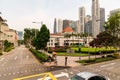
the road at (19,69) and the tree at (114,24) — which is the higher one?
the tree at (114,24)

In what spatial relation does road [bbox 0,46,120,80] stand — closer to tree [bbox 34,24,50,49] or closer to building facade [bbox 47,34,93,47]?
tree [bbox 34,24,50,49]

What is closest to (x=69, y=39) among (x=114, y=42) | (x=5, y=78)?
(x=114, y=42)

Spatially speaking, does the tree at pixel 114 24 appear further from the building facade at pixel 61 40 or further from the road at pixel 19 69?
the building facade at pixel 61 40

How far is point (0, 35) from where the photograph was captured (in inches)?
3366

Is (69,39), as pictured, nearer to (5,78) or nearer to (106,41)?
(106,41)

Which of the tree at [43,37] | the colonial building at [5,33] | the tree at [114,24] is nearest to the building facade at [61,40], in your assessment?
the colonial building at [5,33]

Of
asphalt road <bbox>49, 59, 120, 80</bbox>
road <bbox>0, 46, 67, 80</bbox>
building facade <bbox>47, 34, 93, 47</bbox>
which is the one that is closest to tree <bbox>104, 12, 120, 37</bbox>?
road <bbox>0, 46, 67, 80</bbox>

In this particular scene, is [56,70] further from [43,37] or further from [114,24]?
[114,24]

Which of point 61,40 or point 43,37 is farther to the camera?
point 61,40

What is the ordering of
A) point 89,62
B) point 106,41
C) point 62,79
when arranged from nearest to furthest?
point 62,79
point 89,62
point 106,41

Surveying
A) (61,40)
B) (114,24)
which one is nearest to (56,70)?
(114,24)

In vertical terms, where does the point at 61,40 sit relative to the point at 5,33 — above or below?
below

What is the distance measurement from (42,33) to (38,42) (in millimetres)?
2696

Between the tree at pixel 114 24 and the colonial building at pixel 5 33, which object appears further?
the colonial building at pixel 5 33
